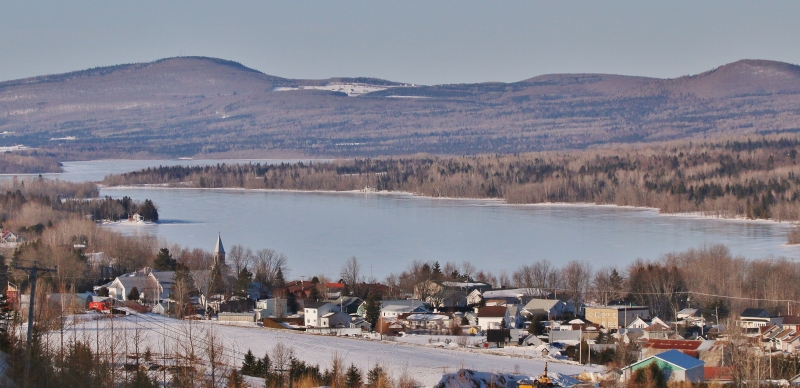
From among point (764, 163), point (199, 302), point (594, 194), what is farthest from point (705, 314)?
point (764, 163)

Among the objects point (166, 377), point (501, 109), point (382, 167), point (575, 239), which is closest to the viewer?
point (166, 377)

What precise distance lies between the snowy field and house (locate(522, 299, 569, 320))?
2633 mm

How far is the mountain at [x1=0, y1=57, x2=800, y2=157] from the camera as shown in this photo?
4176 inches

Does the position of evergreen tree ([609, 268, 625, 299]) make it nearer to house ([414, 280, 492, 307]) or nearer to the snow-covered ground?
house ([414, 280, 492, 307])

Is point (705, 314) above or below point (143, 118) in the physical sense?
below

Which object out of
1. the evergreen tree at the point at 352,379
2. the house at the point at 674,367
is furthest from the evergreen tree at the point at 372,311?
the evergreen tree at the point at 352,379

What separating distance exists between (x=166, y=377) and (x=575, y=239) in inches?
729

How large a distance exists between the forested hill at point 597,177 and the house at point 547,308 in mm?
20412

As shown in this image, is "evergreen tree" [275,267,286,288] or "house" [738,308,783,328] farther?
"evergreen tree" [275,267,286,288]

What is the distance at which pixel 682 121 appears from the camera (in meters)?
109

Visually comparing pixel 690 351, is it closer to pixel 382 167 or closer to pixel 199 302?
pixel 199 302

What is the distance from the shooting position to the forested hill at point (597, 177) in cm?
3962

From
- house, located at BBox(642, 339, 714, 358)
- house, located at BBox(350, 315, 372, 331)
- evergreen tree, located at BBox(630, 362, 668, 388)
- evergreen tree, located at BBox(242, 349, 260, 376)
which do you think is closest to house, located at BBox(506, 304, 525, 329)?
house, located at BBox(350, 315, 372, 331)

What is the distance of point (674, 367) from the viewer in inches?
398
